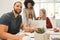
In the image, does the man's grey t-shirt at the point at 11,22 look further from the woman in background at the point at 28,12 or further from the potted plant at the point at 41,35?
the potted plant at the point at 41,35

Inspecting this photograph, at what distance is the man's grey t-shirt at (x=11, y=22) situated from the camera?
2174mm

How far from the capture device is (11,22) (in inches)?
88.9

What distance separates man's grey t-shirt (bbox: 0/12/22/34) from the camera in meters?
2.17

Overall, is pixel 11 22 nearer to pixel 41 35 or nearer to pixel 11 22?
pixel 11 22

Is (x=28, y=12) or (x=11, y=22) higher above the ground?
(x=28, y=12)

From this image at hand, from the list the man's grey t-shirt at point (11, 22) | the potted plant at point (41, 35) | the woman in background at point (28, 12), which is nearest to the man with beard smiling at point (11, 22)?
the man's grey t-shirt at point (11, 22)

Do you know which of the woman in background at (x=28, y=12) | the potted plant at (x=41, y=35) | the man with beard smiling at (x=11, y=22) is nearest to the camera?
the potted plant at (x=41, y=35)

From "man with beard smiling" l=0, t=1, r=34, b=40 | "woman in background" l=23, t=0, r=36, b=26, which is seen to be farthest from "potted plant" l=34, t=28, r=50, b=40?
"woman in background" l=23, t=0, r=36, b=26

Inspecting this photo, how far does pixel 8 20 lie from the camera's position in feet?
7.21

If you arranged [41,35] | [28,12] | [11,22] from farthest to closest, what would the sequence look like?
[28,12], [11,22], [41,35]

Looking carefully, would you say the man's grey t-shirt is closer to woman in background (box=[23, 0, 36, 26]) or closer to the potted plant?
woman in background (box=[23, 0, 36, 26])

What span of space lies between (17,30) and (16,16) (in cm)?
26

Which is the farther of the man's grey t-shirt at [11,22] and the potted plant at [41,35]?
the man's grey t-shirt at [11,22]

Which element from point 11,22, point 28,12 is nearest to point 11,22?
point 11,22
